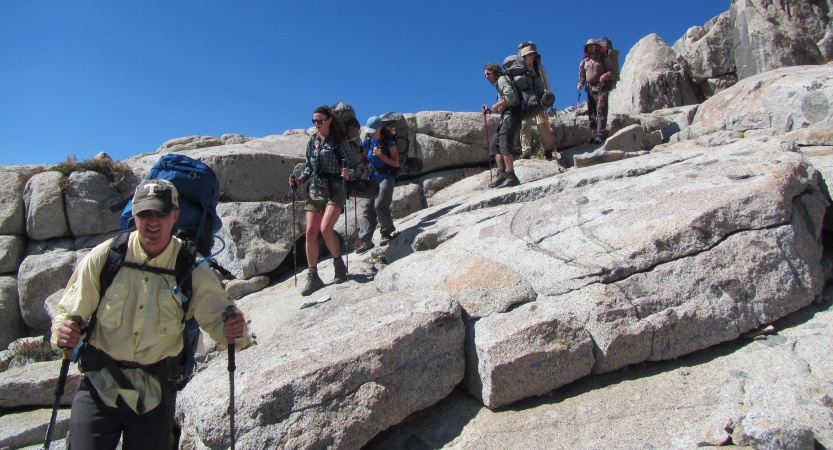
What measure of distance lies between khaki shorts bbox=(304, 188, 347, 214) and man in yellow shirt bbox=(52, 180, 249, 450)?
4.65 m

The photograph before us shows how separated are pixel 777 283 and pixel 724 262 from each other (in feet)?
1.80

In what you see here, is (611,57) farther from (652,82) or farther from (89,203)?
(89,203)

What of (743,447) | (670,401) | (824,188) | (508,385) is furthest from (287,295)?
(824,188)

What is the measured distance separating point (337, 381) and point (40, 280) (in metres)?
11.4

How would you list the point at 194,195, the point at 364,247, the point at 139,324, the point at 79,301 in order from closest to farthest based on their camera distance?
1. the point at 79,301
2. the point at 139,324
3. the point at 194,195
4. the point at 364,247

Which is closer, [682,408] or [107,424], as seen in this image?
[107,424]

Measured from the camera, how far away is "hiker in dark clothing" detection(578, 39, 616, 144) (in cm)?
1478

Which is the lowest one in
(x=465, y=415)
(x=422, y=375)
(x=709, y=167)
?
(x=465, y=415)

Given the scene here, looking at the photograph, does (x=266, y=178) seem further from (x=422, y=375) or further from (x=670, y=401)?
(x=670, y=401)

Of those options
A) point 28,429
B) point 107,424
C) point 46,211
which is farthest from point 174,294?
point 46,211

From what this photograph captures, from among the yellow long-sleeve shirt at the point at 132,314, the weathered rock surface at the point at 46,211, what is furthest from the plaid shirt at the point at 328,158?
the weathered rock surface at the point at 46,211

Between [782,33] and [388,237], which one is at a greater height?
[782,33]

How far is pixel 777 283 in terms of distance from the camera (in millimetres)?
5328

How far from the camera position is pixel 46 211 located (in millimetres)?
12922
